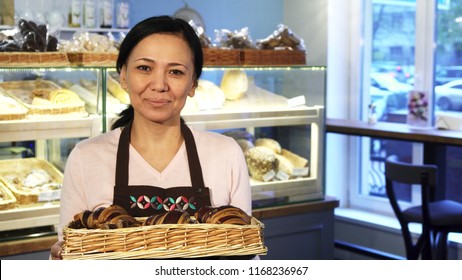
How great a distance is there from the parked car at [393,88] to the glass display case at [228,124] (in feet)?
6.93

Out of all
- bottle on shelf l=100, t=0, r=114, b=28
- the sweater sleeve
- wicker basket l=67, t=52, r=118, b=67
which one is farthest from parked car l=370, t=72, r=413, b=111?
the sweater sleeve

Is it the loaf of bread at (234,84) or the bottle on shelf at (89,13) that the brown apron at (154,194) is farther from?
the bottle on shelf at (89,13)

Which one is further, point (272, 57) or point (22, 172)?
point (272, 57)

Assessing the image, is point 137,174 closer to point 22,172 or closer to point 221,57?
point 22,172

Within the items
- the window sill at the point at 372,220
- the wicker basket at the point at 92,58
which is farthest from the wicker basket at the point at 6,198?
the window sill at the point at 372,220

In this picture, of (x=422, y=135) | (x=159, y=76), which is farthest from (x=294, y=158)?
(x=159, y=76)

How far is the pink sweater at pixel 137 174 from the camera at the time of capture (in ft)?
5.56

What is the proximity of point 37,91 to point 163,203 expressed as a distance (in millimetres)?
1673

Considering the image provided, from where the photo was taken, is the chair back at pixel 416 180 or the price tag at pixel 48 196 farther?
the chair back at pixel 416 180

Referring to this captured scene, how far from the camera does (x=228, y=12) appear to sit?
19.2ft

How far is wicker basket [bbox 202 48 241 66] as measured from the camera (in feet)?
11.4

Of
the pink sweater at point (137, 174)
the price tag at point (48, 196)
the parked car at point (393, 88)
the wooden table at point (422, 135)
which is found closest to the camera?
the pink sweater at point (137, 174)

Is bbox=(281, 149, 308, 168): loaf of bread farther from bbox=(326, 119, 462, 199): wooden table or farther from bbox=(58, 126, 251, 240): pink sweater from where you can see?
bbox=(58, 126, 251, 240): pink sweater

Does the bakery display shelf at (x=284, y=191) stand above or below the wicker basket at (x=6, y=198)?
below
